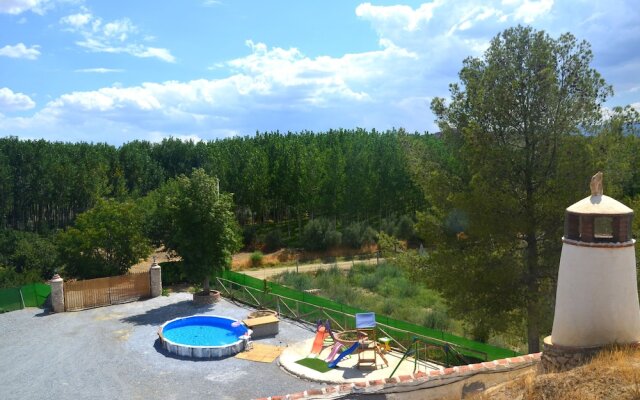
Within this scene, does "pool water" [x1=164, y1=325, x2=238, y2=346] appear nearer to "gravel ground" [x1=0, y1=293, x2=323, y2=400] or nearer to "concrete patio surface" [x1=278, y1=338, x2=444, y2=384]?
"gravel ground" [x1=0, y1=293, x2=323, y2=400]

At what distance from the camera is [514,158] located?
60.7 feet

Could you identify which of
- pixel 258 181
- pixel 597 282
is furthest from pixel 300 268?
pixel 597 282

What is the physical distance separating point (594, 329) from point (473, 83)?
35.8ft

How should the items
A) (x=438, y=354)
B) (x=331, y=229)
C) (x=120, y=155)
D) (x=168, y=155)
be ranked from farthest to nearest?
1. (x=168, y=155)
2. (x=120, y=155)
3. (x=331, y=229)
4. (x=438, y=354)

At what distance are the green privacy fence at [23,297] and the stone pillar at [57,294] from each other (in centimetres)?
196

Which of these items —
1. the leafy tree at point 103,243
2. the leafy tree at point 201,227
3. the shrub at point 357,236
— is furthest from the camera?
the shrub at point 357,236

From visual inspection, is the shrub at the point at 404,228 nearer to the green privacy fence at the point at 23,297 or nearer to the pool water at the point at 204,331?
the pool water at the point at 204,331

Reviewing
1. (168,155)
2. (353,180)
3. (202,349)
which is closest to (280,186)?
(353,180)

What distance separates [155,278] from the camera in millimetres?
30188

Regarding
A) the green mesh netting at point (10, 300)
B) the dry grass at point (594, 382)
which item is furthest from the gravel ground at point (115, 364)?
the dry grass at point (594, 382)

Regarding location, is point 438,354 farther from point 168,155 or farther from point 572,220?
point 168,155

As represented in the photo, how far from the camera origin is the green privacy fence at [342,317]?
19.1 meters

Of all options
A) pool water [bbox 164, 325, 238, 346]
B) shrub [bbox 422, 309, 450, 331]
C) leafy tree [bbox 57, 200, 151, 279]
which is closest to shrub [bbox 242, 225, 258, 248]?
leafy tree [bbox 57, 200, 151, 279]

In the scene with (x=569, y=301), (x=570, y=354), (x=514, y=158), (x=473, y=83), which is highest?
(x=473, y=83)
